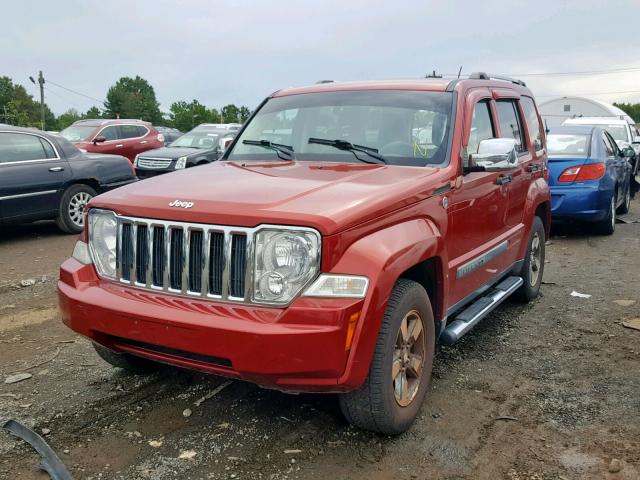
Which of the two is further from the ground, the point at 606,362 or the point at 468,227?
the point at 468,227

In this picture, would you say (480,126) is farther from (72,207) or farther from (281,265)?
(72,207)

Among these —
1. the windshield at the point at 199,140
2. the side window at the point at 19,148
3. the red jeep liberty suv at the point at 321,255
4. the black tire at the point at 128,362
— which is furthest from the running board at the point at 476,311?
the windshield at the point at 199,140

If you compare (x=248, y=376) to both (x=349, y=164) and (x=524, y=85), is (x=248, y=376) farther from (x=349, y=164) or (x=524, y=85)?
(x=524, y=85)

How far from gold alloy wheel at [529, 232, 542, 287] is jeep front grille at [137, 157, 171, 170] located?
32.1 ft

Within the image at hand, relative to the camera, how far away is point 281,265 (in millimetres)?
2854

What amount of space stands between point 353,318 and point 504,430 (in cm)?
131

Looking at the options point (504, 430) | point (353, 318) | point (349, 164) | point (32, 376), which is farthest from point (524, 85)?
point (32, 376)

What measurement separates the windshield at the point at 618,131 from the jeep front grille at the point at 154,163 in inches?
425

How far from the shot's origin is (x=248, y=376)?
283 centimetres

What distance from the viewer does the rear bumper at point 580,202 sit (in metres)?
8.76

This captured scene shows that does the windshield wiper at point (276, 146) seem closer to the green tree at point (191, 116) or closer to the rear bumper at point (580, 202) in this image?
the rear bumper at point (580, 202)

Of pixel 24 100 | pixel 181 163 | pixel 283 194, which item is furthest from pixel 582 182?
pixel 24 100

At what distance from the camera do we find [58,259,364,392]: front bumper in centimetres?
272

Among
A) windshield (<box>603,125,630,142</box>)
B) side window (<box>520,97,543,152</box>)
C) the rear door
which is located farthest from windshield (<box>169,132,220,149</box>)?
side window (<box>520,97,543,152</box>)
